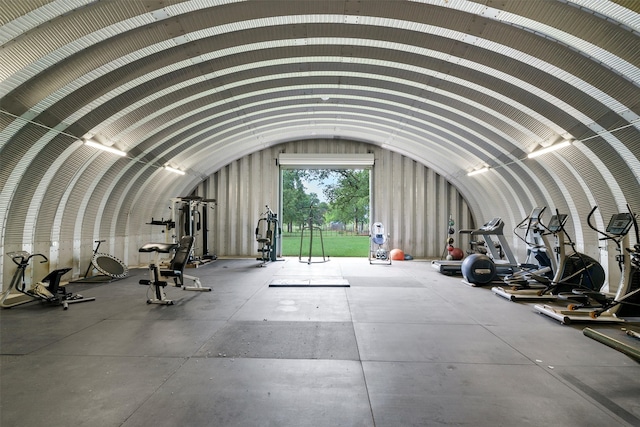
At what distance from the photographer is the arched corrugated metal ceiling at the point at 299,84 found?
14.6 feet

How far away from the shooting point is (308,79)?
798 cm

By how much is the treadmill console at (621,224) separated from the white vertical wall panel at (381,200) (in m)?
8.09

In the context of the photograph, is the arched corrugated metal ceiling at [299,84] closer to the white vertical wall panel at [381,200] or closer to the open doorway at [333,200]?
the white vertical wall panel at [381,200]

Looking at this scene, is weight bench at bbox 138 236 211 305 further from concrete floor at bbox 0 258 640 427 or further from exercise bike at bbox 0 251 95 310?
exercise bike at bbox 0 251 95 310

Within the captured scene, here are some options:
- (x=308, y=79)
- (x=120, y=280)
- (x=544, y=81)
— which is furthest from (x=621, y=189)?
(x=120, y=280)

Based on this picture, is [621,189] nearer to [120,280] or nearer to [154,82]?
[154,82]

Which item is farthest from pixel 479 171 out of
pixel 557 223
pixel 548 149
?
pixel 557 223

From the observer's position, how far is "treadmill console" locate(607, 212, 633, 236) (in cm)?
473

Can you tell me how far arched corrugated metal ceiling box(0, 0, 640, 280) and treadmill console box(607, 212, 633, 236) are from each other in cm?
136

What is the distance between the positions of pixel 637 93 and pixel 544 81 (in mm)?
1342

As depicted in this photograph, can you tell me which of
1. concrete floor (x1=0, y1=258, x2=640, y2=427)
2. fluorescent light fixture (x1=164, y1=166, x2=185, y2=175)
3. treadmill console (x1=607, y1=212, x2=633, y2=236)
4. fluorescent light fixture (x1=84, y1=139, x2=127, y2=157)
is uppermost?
fluorescent light fixture (x1=164, y1=166, x2=185, y2=175)

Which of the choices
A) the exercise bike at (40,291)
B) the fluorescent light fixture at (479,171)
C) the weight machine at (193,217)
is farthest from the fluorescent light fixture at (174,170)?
the fluorescent light fixture at (479,171)

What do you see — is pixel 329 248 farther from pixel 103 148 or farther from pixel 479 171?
pixel 103 148

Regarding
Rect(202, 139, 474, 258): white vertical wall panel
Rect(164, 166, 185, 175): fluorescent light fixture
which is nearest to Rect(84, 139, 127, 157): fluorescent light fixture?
Rect(164, 166, 185, 175): fluorescent light fixture
